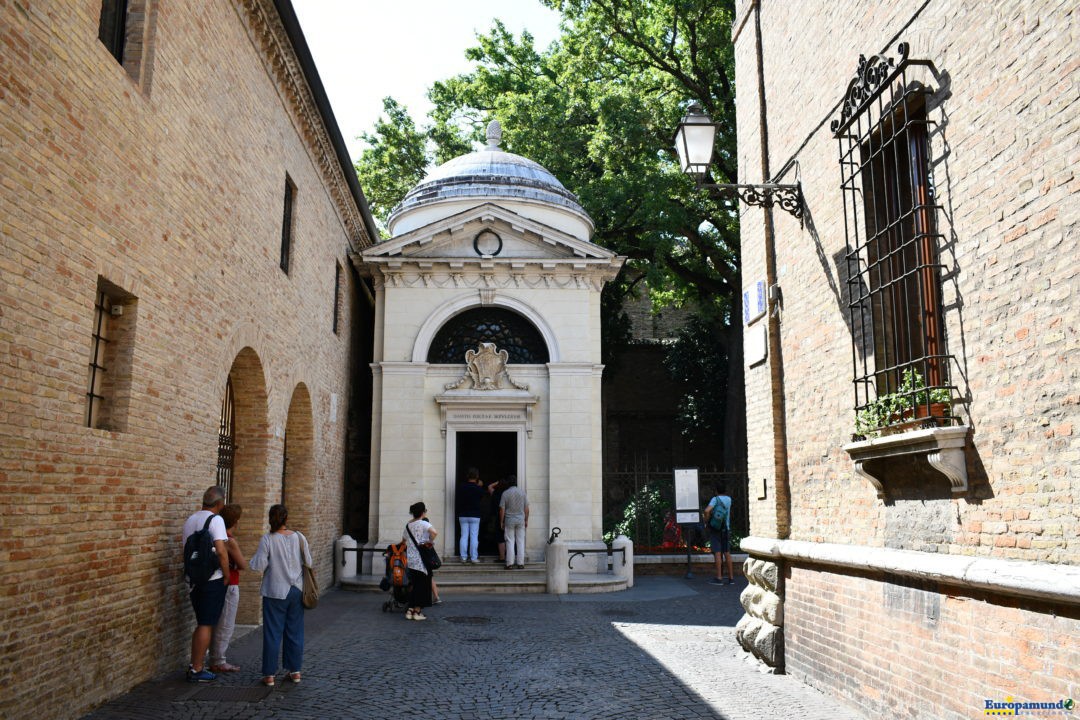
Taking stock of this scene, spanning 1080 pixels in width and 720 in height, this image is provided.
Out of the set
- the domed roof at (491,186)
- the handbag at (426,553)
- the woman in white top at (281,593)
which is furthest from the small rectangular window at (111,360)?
the domed roof at (491,186)

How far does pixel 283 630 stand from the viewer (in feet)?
25.5

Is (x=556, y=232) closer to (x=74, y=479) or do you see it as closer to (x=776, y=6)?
(x=776, y=6)

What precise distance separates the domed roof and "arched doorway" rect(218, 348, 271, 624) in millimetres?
9441

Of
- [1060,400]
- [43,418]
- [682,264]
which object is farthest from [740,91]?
[682,264]

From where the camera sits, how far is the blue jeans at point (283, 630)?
24.9ft

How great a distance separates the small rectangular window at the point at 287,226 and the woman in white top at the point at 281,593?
19.1 ft

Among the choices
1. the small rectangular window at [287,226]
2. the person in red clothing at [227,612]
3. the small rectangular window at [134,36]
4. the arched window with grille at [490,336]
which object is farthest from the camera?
the arched window with grille at [490,336]

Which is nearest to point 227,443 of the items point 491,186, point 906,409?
point 906,409

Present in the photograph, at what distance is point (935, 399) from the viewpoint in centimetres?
565

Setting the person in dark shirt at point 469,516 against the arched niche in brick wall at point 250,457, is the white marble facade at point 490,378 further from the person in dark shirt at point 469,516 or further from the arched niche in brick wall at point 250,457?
the arched niche in brick wall at point 250,457

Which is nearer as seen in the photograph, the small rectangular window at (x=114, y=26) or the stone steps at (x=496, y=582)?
the small rectangular window at (x=114, y=26)

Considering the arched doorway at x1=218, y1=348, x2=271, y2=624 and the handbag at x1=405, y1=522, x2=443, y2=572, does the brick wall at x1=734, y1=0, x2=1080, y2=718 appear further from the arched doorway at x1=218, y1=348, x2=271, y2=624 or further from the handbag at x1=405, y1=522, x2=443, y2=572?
the arched doorway at x1=218, y1=348, x2=271, y2=624

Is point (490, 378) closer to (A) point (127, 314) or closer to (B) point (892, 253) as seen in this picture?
(A) point (127, 314)
